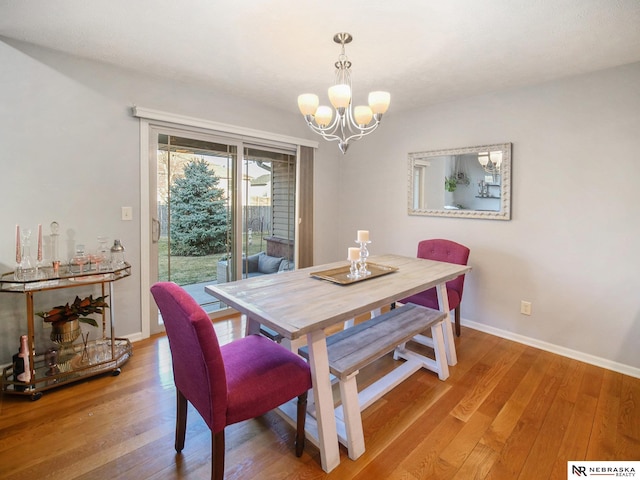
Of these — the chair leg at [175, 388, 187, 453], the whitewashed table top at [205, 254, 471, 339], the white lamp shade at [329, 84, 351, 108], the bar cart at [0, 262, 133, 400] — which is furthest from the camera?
the bar cart at [0, 262, 133, 400]

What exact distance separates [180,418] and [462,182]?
10.0ft

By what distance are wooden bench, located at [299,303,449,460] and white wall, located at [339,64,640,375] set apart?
1.11m

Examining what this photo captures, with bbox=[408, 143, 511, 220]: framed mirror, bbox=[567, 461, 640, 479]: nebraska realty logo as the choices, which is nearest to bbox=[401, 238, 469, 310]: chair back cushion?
bbox=[408, 143, 511, 220]: framed mirror

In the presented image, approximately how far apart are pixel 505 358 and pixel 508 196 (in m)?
1.42

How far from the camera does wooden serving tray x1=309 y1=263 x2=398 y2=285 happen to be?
212 centimetres

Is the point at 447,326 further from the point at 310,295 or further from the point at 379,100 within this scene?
the point at 379,100

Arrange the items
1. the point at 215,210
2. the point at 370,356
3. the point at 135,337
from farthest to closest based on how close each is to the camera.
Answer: the point at 215,210 < the point at 135,337 < the point at 370,356

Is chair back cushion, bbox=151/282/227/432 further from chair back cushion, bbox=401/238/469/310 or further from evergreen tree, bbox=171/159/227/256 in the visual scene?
chair back cushion, bbox=401/238/469/310

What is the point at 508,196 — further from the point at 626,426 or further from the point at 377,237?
the point at 626,426

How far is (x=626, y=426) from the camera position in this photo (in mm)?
1879

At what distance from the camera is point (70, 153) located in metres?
2.48

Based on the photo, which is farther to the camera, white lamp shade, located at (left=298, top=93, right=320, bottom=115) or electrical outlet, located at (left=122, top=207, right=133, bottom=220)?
electrical outlet, located at (left=122, top=207, right=133, bottom=220)

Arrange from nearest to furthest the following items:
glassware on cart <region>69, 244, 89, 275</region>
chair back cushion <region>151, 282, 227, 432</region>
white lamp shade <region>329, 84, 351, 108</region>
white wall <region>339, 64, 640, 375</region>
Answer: chair back cushion <region>151, 282, 227, 432</region>, white lamp shade <region>329, 84, 351, 108</region>, glassware on cart <region>69, 244, 89, 275</region>, white wall <region>339, 64, 640, 375</region>

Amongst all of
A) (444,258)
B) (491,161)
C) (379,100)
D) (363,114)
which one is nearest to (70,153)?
(363,114)
